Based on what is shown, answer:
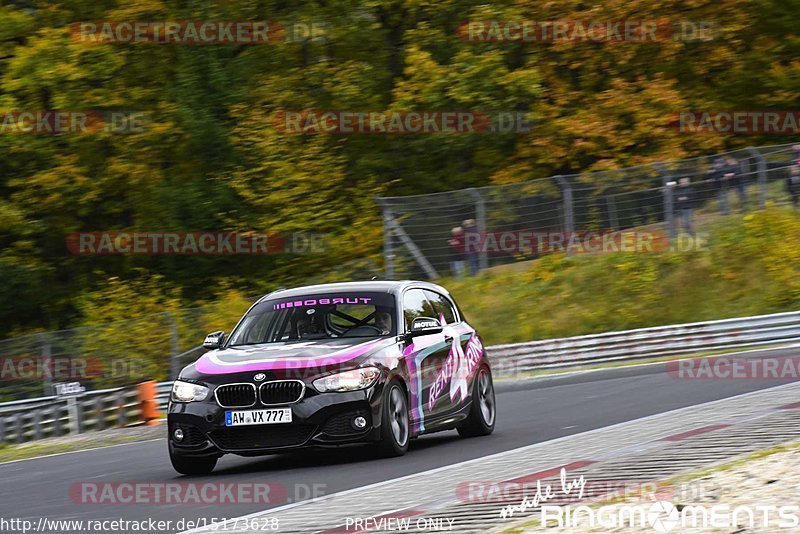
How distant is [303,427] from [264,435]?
32 cm

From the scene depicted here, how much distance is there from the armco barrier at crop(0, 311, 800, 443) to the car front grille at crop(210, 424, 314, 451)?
45.6 ft

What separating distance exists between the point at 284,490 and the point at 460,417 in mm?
3718

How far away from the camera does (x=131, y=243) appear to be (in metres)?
44.5

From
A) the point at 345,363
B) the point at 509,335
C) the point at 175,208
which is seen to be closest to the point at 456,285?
the point at 509,335

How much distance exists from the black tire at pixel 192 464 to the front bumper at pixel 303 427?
0.84ft

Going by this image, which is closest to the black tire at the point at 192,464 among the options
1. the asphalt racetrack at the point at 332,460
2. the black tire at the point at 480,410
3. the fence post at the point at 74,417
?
the asphalt racetrack at the point at 332,460

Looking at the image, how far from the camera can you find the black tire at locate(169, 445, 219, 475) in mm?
11695

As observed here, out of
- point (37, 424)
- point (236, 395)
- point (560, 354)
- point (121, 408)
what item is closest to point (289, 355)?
point (236, 395)

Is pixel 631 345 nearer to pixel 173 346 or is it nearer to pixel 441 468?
pixel 173 346

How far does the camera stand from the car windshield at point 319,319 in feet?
41.0

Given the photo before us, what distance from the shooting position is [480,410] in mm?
13875

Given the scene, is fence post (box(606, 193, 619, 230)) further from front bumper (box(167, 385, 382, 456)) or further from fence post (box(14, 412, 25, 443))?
front bumper (box(167, 385, 382, 456))

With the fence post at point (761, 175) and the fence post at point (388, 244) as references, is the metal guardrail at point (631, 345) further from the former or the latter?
the fence post at point (388, 244)

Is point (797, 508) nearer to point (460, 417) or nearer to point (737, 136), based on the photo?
point (460, 417)
